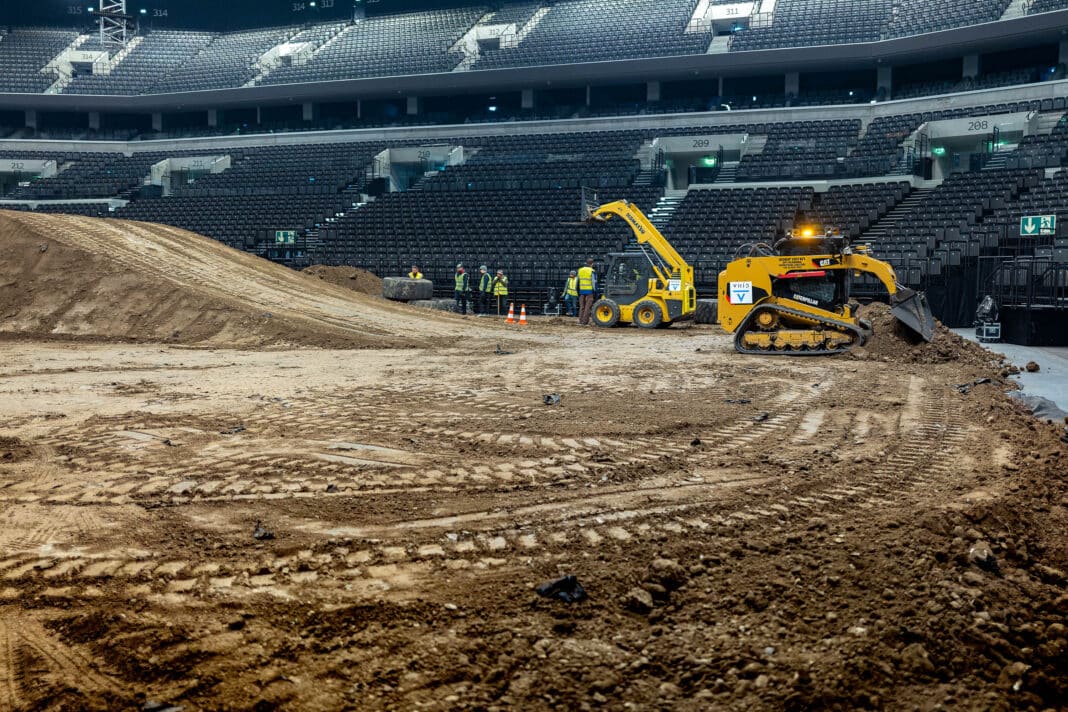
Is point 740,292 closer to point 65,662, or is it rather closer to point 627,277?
point 627,277

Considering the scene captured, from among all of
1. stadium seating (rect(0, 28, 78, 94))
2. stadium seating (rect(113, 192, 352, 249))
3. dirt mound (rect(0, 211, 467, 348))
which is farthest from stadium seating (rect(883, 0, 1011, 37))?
stadium seating (rect(0, 28, 78, 94))

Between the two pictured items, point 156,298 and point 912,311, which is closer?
point 912,311

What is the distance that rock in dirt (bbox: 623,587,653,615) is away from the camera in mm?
3361

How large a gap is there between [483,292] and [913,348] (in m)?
14.6

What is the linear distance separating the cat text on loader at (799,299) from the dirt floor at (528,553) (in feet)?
15.4

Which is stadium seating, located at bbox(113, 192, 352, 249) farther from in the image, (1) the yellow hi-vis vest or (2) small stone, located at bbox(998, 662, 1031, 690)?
(2) small stone, located at bbox(998, 662, 1031, 690)

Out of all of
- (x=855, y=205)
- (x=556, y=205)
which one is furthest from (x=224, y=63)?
(x=855, y=205)

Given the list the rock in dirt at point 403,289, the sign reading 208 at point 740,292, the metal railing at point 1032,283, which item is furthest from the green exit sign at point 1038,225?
the rock in dirt at point 403,289

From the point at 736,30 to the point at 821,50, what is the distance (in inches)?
238

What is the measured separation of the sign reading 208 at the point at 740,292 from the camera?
14001 millimetres

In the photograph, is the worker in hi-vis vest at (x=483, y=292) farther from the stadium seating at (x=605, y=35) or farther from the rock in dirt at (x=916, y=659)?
the rock in dirt at (x=916, y=659)

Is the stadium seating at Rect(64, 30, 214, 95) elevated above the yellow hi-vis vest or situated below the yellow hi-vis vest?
above

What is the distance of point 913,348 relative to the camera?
42.2ft

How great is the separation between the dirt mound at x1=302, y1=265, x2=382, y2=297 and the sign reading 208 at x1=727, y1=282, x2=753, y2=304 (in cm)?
1424
